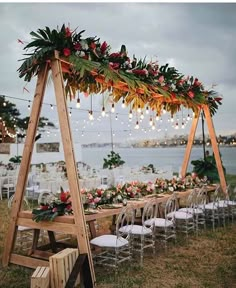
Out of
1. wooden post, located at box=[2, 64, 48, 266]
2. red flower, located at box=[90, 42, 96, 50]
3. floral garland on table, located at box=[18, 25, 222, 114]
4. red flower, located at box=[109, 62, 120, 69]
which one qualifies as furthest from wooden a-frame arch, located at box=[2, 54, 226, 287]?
red flower, located at box=[109, 62, 120, 69]

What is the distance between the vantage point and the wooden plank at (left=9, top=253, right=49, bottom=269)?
4644mm

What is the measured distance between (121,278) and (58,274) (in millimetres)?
971

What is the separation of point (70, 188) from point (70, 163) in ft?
1.05

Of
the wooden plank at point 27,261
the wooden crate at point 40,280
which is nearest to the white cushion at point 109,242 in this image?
the wooden plank at point 27,261

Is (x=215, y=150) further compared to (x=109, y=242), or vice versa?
(x=215, y=150)

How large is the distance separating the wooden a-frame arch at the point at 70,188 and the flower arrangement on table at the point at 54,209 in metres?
0.11

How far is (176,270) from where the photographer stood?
4781mm

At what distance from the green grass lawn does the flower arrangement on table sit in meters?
0.78

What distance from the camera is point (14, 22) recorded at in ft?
32.2

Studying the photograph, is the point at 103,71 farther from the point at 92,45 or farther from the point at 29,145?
the point at 29,145

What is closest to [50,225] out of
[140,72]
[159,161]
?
[140,72]

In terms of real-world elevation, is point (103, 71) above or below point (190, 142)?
above

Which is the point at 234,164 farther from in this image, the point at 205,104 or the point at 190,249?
the point at 190,249

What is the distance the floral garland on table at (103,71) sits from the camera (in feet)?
15.1
